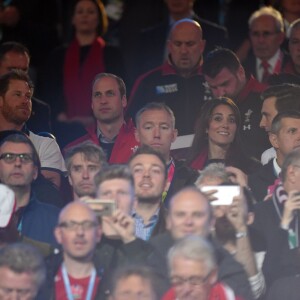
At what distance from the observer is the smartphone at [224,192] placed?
9641 millimetres

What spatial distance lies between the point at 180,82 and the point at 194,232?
229 cm

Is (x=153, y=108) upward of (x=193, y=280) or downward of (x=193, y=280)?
upward

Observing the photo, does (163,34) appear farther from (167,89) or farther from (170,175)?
(170,175)

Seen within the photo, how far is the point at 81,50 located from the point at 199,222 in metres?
3.44

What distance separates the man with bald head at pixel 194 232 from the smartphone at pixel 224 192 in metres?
0.19

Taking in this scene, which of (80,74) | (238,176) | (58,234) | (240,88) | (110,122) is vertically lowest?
(58,234)

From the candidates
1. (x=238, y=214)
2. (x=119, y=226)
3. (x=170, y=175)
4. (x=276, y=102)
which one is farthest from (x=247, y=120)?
(x=119, y=226)

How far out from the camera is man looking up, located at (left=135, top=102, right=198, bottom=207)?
33.7ft

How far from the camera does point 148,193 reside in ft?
32.2

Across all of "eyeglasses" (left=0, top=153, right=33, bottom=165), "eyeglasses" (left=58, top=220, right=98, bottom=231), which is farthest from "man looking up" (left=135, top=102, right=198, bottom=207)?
"eyeglasses" (left=58, top=220, right=98, bottom=231)

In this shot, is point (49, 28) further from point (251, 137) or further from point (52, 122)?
point (251, 137)

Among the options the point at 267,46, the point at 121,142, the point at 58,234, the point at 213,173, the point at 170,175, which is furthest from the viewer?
the point at 267,46

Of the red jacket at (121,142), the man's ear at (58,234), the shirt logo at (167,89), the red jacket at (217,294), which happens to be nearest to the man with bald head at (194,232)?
the red jacket at (217,294)

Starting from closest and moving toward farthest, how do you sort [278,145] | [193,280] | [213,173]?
[193,280] → [213,173] → [278,145]
